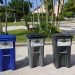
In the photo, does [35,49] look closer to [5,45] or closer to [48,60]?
[5,45]

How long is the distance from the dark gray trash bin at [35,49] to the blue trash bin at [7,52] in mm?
628

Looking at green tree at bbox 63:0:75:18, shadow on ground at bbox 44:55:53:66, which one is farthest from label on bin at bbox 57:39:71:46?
green tree at bbox 63:0:75:18

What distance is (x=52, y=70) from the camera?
843 centimetres

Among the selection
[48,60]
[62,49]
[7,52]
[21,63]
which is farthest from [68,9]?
[7,52]

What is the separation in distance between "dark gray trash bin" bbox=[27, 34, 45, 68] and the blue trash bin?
0.63 metres

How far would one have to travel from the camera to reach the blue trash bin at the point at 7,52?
26.7ft

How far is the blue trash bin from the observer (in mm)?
8141

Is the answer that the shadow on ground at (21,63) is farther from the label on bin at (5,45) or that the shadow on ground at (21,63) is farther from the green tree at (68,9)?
the green tree at (68,9)

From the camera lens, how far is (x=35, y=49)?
28.6 ft

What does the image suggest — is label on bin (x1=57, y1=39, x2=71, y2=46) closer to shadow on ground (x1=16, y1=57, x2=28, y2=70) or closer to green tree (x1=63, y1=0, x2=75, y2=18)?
shadow on ground (x1=16, y1=57, x2=28, y2=70)

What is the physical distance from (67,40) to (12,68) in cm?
195

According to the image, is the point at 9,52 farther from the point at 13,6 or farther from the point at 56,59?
the point at 13,6

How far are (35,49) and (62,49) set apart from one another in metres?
0.87

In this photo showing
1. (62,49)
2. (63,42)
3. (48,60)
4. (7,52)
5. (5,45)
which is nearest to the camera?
(5,45)
